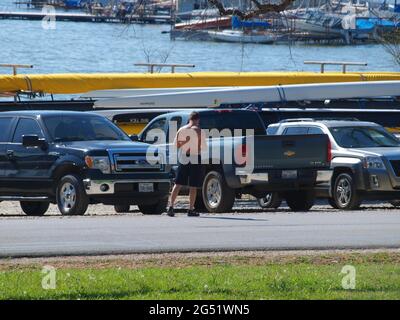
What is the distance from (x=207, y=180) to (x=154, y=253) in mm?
6350

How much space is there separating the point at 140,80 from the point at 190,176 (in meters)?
13.3

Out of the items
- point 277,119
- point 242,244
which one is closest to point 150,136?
point 277,119

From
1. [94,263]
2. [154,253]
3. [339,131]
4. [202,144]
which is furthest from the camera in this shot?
[339,131]

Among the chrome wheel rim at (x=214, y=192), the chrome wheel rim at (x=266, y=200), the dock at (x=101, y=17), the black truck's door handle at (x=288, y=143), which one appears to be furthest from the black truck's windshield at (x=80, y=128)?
the chrome wheel rim at (x=266, y=200)

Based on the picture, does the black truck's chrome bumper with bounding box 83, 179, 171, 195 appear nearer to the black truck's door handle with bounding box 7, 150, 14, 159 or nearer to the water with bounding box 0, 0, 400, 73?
the black truck's door handle with bounding box 7, 150, 14, 159

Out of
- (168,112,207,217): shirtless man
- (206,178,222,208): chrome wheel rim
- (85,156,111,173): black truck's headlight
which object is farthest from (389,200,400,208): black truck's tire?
(85,156,111,173): black truck's headlight

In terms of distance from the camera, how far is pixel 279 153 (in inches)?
782

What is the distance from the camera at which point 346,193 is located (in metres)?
20.8

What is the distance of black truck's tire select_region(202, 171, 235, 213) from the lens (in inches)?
770

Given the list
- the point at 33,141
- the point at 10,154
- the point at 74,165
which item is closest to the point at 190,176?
the point at 74,165

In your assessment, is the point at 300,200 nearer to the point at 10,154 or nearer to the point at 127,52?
the point at 10,154
